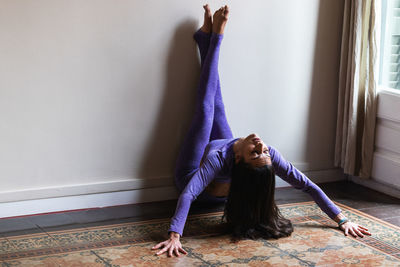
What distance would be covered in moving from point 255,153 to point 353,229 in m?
0.73

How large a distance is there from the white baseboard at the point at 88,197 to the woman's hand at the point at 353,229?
3.75 feet

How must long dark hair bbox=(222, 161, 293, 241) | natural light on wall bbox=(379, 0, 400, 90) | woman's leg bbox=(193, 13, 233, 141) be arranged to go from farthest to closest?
natural light on wall bbox=(379, 0, 400, 90) → woman's leg bbox=(193, 13, 233, 141) → long dark hair bbox=(222, 161, 293, 241)

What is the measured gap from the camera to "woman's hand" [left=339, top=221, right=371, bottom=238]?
11.0ft

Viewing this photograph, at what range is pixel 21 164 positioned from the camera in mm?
3482

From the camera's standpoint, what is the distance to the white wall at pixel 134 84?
11.2 ft

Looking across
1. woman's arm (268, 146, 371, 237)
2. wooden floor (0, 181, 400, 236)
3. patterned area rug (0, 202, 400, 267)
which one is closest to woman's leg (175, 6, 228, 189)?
wooden floor (0, 181, 400, 236)

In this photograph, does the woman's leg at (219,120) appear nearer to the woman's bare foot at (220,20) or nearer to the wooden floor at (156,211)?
the woman's bare foot at (220,20)

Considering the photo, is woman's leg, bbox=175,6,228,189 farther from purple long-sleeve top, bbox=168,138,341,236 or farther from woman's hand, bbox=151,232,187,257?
woman's hand, bbox=151,232,187,257

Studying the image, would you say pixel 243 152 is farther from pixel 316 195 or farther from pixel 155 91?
pixel 155 91

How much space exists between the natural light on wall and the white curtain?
119 millimetres

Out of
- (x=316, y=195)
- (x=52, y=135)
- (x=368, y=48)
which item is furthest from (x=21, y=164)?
(x=368, y=48)

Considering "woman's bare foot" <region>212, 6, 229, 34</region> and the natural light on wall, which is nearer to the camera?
"woman's bare foot" <region>212, 6, 229, 34</region>

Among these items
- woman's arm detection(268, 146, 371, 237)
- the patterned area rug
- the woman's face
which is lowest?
the patterned area rug

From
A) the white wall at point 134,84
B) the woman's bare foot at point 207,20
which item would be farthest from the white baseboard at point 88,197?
the woman's bare foot at point 207,20
